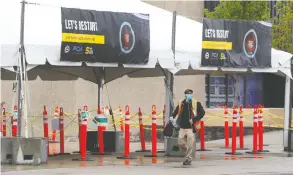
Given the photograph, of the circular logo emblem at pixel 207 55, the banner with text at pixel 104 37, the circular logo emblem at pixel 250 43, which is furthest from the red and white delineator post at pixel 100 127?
the circular logo emblem at pixel 250 43

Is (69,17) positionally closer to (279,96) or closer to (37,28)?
(37,28)

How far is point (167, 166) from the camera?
1814cm

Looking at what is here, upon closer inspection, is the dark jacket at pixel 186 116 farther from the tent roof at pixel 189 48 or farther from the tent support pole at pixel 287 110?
the tent support pole at pixel 287 110

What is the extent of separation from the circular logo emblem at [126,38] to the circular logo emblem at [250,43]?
3.61 metres

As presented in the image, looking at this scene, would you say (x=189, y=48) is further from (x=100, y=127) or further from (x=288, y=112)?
(x=288, y=112)

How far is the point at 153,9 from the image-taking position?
73.2 ft

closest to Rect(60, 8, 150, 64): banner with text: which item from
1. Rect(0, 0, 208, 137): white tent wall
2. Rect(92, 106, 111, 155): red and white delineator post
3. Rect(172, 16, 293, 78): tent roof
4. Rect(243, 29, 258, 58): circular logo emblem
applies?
Rect(172, 16, 293, 78): tent roof

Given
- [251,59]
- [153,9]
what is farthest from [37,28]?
[251,59]

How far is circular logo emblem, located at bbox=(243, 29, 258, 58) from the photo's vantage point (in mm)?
21938

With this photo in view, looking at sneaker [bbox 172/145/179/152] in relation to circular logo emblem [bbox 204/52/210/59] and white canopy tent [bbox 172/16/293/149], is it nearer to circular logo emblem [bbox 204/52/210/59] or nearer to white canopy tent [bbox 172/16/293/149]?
white canopy tent [bbox 172/16/293/149]

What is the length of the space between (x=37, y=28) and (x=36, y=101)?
1396cm

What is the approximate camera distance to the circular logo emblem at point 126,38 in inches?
781

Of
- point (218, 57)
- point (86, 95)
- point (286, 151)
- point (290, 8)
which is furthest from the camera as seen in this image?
point (290, 8)

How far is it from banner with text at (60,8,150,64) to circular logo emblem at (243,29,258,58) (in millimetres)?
3167
